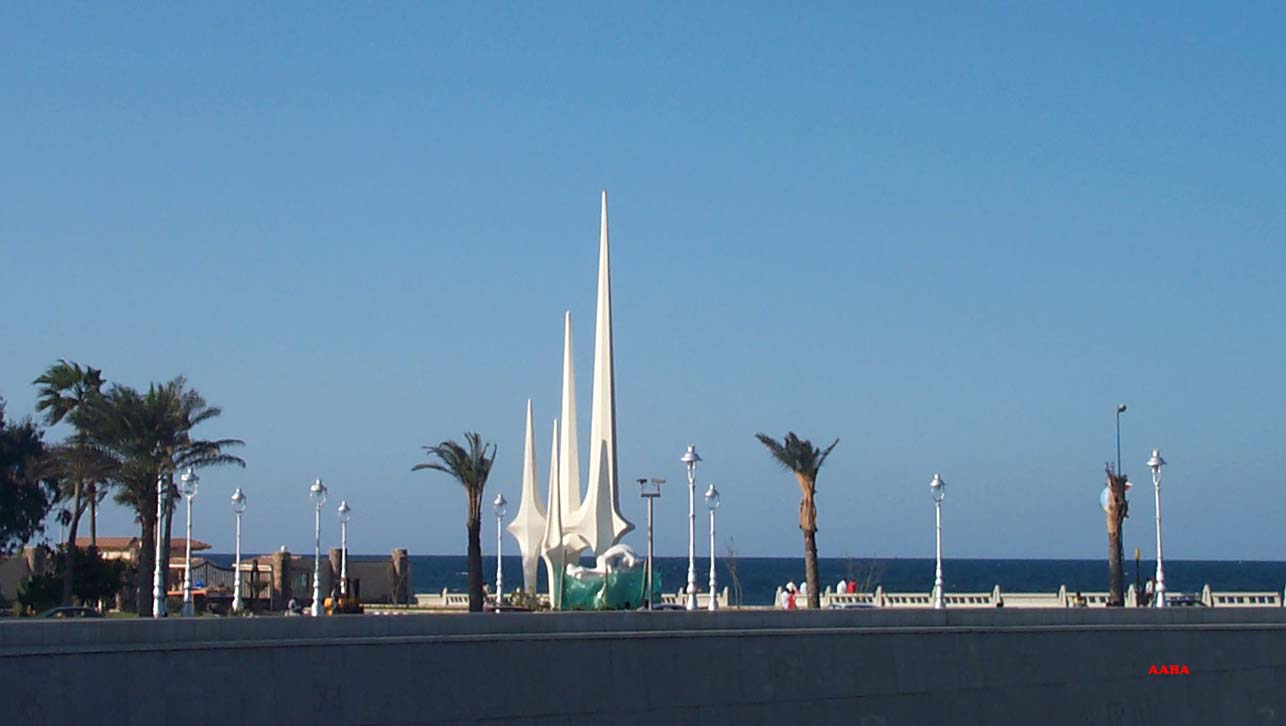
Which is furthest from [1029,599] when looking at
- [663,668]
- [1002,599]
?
[663,668]

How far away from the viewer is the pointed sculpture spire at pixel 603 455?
5250cm

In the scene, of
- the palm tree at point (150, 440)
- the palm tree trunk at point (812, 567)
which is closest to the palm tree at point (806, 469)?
the palm tree trunk at point (812, 567)

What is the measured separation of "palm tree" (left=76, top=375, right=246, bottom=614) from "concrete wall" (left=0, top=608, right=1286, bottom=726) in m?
19.9

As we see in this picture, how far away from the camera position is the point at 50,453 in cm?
5575

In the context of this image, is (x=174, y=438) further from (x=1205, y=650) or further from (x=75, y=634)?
(x=1205, y=650)

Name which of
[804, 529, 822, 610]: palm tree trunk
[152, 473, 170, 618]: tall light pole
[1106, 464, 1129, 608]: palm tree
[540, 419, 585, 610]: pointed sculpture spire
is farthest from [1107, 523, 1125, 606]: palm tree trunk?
[152, 473, 170, 618]: tall light pole

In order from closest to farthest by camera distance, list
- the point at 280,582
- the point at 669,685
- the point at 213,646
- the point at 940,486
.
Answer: the point at 213,646 → the point at 669,685 → the point at 940,486 → the point at 280,582

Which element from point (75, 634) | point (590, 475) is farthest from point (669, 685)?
point (590, 475)

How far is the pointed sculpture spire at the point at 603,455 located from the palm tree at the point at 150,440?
39.8 ft

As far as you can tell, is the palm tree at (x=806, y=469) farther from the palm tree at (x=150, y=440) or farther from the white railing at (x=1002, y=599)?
the palm tree at (x=150, y=440)

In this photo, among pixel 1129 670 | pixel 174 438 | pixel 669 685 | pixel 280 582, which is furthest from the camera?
pixel 280 582

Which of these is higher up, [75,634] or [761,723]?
[75,634]

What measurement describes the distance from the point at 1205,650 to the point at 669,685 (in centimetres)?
1342

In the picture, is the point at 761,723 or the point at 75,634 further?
the point at 761,723
